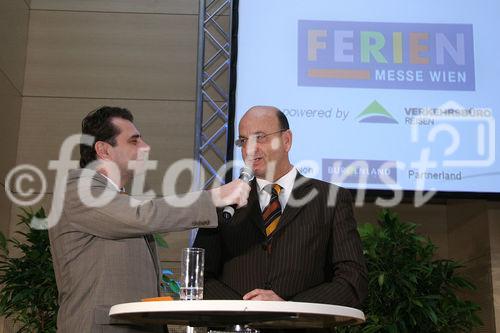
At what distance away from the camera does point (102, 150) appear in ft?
7.52

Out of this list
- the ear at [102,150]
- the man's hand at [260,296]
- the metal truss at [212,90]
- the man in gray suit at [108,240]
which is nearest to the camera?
the man's hand at [260,296]

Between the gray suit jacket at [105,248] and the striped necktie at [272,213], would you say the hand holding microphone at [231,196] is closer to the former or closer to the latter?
the gray suit jacket at [105,248]

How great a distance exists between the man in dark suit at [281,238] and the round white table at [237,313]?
29 centimetres

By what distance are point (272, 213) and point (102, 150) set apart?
0.61 metres

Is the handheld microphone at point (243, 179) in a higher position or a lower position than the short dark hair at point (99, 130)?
lower

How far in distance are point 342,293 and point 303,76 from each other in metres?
2.66

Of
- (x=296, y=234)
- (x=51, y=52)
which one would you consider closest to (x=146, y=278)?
(x=296, y=234)

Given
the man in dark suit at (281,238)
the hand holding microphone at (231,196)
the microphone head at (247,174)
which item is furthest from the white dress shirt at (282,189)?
the hand holding microphone at (231,196)

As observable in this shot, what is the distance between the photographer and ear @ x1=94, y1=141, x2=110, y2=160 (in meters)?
2.29

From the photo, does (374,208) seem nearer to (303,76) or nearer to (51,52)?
(303,76)

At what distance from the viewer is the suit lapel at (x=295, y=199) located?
2117 mm

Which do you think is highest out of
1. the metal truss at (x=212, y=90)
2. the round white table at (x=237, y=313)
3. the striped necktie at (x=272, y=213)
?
the metal truss at (x=212, y=90)

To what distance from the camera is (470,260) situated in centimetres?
457
